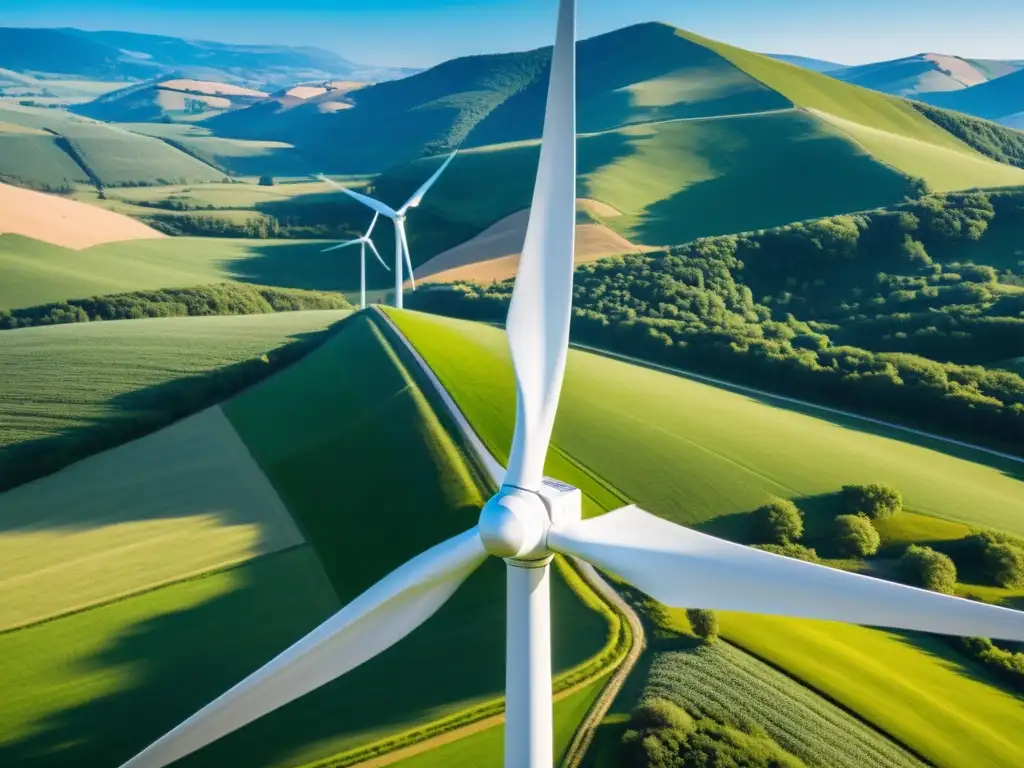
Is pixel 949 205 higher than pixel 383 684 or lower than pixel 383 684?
higher

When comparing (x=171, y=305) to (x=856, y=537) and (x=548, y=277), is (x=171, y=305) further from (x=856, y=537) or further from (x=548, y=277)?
(x=548, y=277)

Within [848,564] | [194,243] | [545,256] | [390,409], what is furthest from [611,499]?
[194,243]

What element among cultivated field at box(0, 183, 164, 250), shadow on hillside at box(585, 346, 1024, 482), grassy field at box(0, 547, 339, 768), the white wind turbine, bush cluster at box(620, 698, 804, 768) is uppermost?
the white wind turbine

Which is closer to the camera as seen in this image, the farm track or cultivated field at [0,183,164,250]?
the farm track

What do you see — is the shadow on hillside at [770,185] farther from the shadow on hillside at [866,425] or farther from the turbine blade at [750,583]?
the turbine blade at [750,583]

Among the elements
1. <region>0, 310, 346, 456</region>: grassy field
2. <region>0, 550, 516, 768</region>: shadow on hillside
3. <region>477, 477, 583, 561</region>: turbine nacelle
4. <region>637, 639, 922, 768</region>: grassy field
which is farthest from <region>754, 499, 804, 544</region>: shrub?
<region>0, 310, 346, 456</region>: grassy field

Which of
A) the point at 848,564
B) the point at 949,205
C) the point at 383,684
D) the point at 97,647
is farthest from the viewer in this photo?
the point at 949,205

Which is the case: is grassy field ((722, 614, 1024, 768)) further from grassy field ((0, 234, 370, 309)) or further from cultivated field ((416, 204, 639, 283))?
grassy field ((0, 234, 370, 309))

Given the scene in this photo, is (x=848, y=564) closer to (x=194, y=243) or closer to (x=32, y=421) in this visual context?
(x=32, y=421)

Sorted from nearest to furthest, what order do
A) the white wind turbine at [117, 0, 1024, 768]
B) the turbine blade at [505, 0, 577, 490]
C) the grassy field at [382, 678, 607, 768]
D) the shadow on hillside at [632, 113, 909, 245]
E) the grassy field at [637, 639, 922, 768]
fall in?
the white wind turbine at [117, 0, 1024, 768] < the turbine blade at [505, 0, 577, 490] < the grassy field at [637, 639, 922, 768] < the grassy field at [382, 678, 607, 768] < the shadow on hillside at [632, 113, 909, 245]
